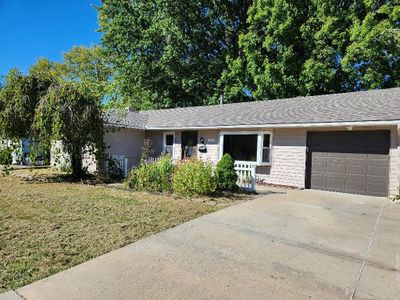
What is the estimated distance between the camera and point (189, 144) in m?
15.4

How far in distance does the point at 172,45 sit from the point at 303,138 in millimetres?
14765

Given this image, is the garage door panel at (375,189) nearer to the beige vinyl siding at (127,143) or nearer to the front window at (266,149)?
the front window at (266,149)

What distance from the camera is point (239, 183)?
998cm

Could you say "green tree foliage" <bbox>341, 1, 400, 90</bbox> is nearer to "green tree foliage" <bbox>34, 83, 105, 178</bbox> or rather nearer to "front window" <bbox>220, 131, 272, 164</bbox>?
"front window" <bbox>220, 131, 272, 164</bbox>

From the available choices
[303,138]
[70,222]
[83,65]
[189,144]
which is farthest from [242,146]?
[83,65]

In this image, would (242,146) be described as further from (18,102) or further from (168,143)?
(18,102)

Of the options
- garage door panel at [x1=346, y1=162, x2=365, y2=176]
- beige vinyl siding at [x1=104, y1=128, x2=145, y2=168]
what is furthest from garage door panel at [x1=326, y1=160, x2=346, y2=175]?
beige vinyl siding at [x1=104, y1=128, x2=145, y2=168]

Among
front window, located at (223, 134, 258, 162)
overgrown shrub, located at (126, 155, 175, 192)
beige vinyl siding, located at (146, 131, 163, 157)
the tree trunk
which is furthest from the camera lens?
beige vinyl siding, located at (146, 131, 163, 157)

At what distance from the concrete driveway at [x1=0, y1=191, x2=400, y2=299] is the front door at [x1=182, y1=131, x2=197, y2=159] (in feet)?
29.3

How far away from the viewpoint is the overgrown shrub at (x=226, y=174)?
29.8ft

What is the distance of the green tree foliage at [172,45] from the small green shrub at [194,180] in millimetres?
15138

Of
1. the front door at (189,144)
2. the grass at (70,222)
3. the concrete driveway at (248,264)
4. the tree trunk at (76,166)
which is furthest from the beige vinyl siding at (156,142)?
the concrete driveway at (248,264)

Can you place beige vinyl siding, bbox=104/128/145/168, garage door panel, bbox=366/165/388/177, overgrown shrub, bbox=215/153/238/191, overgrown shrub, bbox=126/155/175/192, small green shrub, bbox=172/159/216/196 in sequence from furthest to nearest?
beige vinyl siding, bbox=104/128/145/168, garage door panel, bbox=366/165/388/177, overgrown shrub, bbox=126/155/175/192, overgrown shrub, bbox=215/153/238/191, small green shrub, bbox=172/159/216/196

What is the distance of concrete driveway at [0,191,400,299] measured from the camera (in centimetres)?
315
